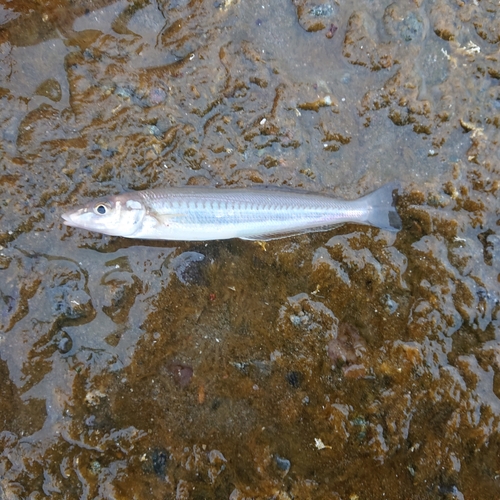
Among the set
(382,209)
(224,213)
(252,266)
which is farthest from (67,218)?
(382,209)

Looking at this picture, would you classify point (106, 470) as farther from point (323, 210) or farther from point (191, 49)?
point (191, 49)

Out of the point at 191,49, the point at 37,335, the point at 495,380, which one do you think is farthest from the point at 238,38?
the point at 495,380

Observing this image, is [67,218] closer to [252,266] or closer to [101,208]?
[101,208]

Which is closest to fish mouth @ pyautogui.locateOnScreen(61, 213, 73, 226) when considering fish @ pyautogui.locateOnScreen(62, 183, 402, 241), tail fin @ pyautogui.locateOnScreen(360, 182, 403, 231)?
A: fish @ pyautogui.locateOnScreen(62, 183, 402, 241)

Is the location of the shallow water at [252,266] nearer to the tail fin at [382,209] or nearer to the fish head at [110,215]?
the tail fin at [382,209]

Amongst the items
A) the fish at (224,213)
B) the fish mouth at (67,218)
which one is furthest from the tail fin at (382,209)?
the fish mouth at (67,218)
